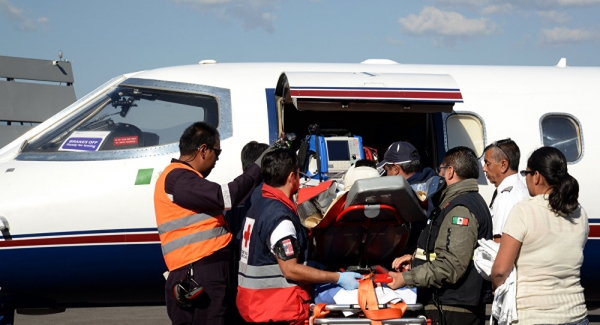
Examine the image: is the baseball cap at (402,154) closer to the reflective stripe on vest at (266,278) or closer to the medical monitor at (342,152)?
the medical monitor at (342,152)

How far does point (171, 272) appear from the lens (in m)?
5.19

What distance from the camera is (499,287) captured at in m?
4.29

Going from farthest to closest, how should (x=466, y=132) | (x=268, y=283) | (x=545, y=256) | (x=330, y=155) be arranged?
(x=466, y=132) < (x=330, y=155) < (x=268, y=283) < (x=545, y=256)

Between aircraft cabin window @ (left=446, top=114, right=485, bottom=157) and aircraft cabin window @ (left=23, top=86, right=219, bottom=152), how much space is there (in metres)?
2.40

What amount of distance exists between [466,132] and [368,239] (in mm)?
2663

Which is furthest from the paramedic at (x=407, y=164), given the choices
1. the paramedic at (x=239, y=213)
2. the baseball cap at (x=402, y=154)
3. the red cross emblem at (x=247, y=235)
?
the red cross emblem at (x=247, y=235)

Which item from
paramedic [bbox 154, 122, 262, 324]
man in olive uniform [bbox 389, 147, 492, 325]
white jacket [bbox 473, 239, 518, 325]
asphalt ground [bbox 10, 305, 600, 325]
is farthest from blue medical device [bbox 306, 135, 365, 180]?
asphalt ground [bbox 10, 305, 600, 325]

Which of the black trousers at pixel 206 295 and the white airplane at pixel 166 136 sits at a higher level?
the white airplane at pixel 166 136

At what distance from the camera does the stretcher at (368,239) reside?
15.2ft

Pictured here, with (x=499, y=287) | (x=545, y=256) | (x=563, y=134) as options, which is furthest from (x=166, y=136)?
(x=563, y=134)

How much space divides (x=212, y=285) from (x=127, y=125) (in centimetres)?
243

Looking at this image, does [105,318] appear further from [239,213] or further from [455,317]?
[455,317]

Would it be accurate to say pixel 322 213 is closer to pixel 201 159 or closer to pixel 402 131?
pixel 201 159

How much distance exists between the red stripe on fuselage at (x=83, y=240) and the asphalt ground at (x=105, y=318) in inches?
179
